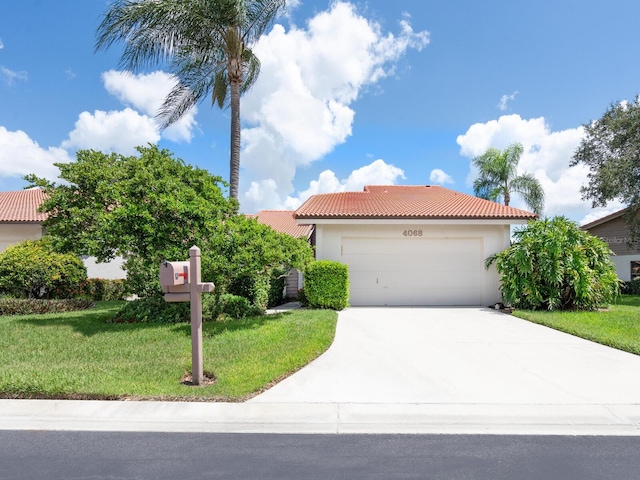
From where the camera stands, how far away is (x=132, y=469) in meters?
3.20

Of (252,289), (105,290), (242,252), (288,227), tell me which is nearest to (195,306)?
(242,252)

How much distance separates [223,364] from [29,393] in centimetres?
236

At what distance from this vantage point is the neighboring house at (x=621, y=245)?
841 inches

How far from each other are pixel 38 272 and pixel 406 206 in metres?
12.7

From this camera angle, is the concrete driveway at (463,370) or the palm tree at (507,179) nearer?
the concrete driveway at (463,370)

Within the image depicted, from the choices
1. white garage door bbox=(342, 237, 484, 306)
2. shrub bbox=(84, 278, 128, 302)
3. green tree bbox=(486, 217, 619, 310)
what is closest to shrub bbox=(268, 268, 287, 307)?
white garage door bbox=(342, 237, 484, 306)

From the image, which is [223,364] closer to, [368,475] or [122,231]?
[368,475]

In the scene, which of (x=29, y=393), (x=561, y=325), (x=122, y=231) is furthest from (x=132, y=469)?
(x=561, y=325)

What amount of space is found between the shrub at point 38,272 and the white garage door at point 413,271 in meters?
9.22

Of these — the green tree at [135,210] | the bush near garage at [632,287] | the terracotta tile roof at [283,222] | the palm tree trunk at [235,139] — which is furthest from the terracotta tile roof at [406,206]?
the bush near garage at [632,287]

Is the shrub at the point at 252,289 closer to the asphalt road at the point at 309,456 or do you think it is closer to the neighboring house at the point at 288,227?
the neighboring house at the point at 288,227

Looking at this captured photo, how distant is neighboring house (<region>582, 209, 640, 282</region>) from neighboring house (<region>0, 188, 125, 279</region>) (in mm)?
26194

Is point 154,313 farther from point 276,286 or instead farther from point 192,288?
point 192,288

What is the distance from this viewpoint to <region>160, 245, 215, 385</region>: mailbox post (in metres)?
4.96
